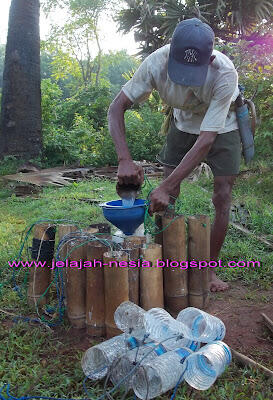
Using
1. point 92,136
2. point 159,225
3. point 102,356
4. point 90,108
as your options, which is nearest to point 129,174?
point 159,225

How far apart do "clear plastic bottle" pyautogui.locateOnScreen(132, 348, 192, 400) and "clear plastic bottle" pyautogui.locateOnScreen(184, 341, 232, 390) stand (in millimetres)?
50

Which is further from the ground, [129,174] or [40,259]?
[129,174]

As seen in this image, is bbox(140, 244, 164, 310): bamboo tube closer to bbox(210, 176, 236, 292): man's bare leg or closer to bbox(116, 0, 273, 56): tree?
bbox(210, 176, 236, 292): man's bare leg

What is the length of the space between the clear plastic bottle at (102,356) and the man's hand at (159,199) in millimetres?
860

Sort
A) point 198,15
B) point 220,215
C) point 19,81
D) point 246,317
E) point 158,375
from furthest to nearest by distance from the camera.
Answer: point 198,15 → point 19,81 → point 220,215 → point 246,317 → point 158,375

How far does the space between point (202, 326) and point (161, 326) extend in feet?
0.86

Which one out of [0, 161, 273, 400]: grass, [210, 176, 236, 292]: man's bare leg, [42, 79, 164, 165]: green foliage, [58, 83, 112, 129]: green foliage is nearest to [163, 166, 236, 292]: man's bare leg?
[210, 176, 236, 292]: man's bare leg

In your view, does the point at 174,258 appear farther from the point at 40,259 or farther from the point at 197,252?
the point at 40,259

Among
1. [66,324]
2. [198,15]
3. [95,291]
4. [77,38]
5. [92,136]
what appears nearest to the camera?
[95,291]

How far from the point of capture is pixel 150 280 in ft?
8.48

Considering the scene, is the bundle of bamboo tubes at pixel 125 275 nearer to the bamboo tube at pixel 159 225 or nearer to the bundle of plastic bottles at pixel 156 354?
the bamboo tube at pixel 159 225

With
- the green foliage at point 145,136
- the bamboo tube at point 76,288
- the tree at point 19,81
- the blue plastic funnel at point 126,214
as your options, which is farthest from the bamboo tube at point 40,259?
the green foliage at point 145,136

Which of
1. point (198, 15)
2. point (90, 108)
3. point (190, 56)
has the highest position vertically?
point (198, 15)

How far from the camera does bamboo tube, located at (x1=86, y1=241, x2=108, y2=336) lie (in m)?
2.52
